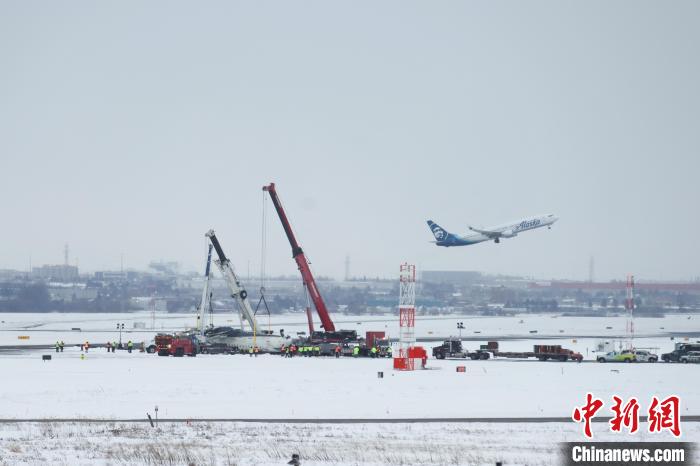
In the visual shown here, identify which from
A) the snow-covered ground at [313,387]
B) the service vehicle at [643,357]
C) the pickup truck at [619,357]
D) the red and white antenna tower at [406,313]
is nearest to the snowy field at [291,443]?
the snow-covered ground at [313,387]

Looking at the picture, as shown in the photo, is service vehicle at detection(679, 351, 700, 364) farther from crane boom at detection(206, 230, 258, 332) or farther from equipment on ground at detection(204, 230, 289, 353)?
crane boom at detection(206, 230, 258, 332)

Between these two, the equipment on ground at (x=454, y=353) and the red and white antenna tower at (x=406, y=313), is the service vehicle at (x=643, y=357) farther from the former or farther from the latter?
the red and white antenna tower at (x=406, y=313)

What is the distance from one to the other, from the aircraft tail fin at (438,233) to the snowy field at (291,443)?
111908 mm

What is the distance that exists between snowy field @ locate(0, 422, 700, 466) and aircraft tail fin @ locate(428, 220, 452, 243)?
11191 centimetres

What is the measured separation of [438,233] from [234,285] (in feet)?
184

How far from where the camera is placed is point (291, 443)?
4247 centimetres

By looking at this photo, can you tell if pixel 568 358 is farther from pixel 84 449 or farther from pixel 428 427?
pixel 84 449

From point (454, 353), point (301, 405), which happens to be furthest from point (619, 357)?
point (301, 405)

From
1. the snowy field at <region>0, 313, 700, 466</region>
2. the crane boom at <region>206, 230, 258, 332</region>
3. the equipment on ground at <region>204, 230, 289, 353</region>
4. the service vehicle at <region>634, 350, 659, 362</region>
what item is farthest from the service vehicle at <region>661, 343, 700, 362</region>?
the crane boom at <region>206, 230, 258, 332</region>

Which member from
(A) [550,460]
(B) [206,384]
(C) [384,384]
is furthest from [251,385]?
(A) [550,460]

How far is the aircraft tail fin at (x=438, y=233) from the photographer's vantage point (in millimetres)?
159500

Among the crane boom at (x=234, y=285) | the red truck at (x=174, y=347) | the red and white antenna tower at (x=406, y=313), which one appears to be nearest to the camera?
the red and white antenna tower at (x=406, y=313)

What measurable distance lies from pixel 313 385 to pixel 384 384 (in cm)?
429

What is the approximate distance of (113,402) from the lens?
56906 millimetres
